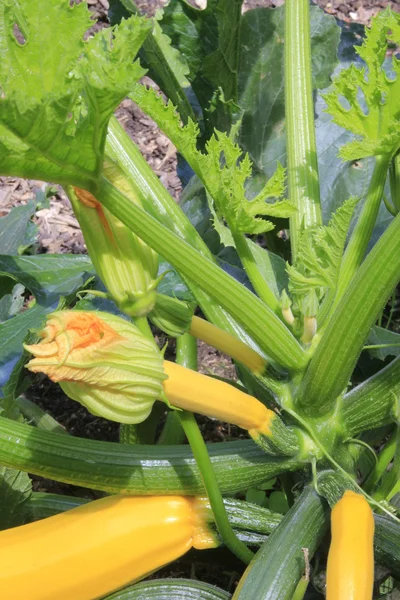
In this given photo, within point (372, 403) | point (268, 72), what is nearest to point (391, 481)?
point (372, 403)

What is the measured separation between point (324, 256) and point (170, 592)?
69 cm

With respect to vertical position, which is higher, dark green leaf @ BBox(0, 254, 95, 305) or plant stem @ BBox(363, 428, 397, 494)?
dark green leaf @ BBox(0, 254, 95, 305)

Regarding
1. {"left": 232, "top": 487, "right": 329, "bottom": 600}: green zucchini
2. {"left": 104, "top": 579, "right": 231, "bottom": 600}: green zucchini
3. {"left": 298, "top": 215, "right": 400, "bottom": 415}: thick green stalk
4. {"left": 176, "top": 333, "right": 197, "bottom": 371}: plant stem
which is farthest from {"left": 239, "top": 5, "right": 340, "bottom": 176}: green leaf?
{"left": 104, "top": 579, "right": 231, "bottom": 600}: green zucchini

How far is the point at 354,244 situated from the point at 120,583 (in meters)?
0.72

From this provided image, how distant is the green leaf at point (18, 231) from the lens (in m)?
1.81

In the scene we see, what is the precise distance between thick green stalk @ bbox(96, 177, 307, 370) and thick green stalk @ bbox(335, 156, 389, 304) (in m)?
0.14

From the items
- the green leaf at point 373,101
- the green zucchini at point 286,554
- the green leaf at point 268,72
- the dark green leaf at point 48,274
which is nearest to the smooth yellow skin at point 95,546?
the green zucchini at point 286,554

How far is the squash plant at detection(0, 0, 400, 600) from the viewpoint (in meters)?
0.91

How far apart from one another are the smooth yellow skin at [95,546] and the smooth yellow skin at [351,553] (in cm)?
28

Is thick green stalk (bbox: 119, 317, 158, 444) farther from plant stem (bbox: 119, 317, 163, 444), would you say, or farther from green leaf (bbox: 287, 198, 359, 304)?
green leaf (bbox: 287, 198, 359, 304)

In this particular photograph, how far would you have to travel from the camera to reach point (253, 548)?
1.38 meters

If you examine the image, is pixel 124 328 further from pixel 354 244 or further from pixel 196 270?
pixel 354 244

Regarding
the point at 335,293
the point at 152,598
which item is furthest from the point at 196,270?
the point at 152,598

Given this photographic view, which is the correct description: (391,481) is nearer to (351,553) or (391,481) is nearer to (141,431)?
(351,553)
